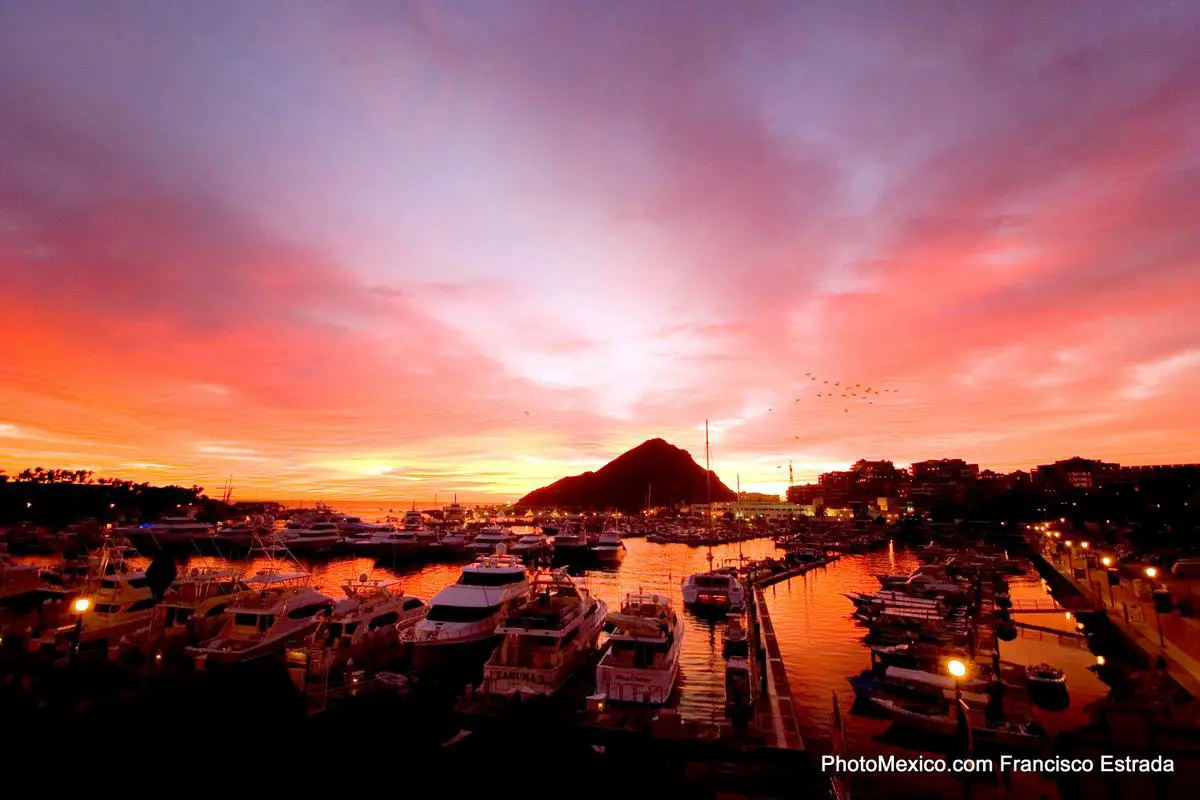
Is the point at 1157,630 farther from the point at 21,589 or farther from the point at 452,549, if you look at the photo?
the point at 452,549

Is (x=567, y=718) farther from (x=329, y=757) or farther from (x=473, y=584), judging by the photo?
(x=473, y=584)

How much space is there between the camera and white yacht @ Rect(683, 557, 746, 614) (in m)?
44.9

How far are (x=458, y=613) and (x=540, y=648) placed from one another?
29.6ft

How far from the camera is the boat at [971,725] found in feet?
61.4

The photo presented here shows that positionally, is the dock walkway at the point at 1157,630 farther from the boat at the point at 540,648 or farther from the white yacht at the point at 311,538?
the white yacht at the point at 311,538

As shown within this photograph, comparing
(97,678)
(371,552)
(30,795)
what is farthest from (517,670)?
(371,552)

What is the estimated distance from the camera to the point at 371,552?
95.7 metres

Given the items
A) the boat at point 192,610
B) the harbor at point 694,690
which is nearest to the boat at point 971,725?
the harbor at point 694,690

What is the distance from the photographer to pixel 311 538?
318 ft

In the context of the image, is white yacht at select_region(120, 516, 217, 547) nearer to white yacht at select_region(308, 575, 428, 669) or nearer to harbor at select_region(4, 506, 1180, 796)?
harbor at select_region(4, 506, 1180, 796)

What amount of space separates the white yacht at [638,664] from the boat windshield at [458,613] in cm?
992

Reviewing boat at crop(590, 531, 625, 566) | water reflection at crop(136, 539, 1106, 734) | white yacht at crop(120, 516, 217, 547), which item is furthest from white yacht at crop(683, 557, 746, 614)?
white yacht at crop(120, 516, 217, 547)

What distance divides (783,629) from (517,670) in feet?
87.6

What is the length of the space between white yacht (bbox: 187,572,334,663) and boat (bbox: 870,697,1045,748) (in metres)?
27.8
